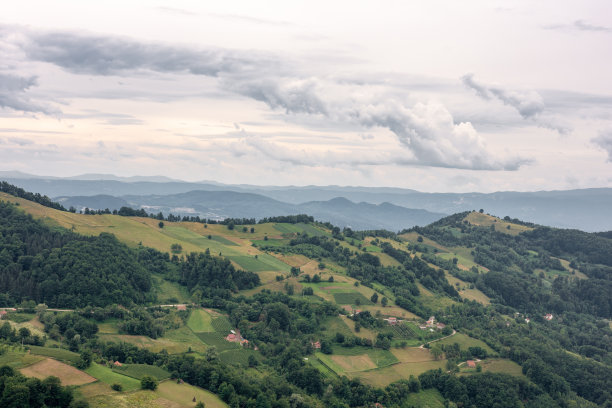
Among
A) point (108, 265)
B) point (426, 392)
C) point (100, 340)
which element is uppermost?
point (108, 265)

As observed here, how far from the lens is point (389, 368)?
10275 centimetres

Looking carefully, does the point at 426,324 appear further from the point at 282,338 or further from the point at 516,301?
the point at 516,301

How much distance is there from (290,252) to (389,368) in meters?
85.7

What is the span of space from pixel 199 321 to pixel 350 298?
162ft

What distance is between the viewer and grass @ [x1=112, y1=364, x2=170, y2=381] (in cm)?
7221

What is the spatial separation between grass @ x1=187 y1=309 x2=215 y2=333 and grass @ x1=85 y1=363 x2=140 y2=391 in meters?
39.9

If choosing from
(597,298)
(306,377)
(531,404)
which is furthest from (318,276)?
(597,298)

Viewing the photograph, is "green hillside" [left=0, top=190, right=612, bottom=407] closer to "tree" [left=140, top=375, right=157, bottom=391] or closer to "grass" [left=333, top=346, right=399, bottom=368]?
"grass" [left=333, top=346, right=399, bottom=368]

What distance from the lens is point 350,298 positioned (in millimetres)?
140750

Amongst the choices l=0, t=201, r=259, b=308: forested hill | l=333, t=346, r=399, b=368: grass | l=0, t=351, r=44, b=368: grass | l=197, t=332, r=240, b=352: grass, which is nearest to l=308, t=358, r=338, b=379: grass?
l=333, t=346, r=399, b=368: grass

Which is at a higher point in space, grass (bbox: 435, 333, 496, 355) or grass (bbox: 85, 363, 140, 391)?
grass (bbox: 85, 363, 140, 391)

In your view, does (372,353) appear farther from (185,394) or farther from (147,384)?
(147,384)

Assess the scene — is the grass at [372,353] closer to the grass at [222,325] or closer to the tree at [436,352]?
the tree at [436,352]

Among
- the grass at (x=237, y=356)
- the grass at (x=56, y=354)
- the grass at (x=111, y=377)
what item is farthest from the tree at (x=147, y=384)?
the grass at (x=237, y=356)
